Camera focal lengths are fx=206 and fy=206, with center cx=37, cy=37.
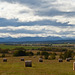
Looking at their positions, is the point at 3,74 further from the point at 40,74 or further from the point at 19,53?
the point at 19,53

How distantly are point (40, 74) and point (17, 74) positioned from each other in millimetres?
2554

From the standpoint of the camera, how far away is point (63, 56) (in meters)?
61.5

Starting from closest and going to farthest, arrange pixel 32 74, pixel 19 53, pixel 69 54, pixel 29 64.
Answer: pixel 32 74 → pixel 29 64 → pixel 69 54 → pixel 19 53

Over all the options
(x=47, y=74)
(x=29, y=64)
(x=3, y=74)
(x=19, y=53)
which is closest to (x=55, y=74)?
(x=47, y=74)

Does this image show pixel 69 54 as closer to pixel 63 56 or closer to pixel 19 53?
pixel 63 56

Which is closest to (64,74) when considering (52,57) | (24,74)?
(24,74)

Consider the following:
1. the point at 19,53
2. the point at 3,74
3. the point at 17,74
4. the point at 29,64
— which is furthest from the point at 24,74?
the point at 19,53

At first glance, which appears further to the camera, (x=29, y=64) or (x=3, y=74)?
(x=29, y=64)

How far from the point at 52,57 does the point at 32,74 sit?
38760 mm

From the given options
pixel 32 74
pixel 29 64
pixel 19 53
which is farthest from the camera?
pixel 19 53

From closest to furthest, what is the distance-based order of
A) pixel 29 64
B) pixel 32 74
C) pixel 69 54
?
pixel 32 74 → pixel 29 64 → pixel 69 54

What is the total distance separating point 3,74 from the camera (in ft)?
75.0

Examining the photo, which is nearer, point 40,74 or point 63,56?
point 40,74

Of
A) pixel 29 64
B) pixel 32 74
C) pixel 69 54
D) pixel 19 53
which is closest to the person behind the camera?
pixel 32 74
